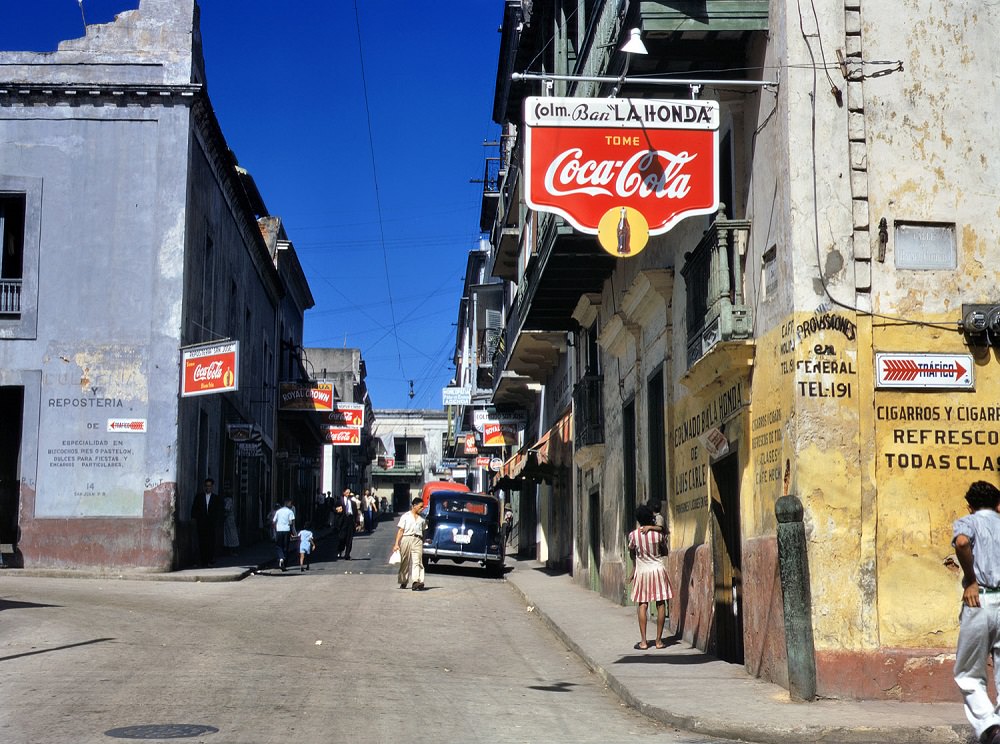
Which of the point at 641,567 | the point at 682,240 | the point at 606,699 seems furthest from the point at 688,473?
the point at 606,699

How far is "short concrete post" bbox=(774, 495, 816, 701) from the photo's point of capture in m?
9.54

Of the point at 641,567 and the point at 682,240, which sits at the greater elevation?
the point at 682,240

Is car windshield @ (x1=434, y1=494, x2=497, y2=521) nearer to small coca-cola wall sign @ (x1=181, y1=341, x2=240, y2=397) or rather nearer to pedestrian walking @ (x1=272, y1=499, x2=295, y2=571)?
pedestrian walking @ (x1=272, y1=499, x2=295, y2=571)

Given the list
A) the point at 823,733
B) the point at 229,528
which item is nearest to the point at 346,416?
the point at 229,528

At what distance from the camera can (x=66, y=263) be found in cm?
2319

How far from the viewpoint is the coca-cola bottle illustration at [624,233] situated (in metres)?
11.1

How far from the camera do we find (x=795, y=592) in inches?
379

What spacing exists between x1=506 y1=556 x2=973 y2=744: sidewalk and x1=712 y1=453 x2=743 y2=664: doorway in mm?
285

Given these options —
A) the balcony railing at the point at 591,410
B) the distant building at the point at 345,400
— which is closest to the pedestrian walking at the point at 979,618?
the balcony railing at the point at 591,410

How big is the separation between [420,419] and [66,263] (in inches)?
2938

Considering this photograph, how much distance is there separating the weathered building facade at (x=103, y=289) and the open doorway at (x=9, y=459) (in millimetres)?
40

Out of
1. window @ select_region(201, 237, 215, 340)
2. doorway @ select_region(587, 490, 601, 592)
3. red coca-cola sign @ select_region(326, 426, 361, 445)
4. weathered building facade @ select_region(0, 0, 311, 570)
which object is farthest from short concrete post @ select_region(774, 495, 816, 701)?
red coca-cola sign @ select_region(326, 426, 361, 445)

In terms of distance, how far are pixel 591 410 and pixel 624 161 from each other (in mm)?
10255

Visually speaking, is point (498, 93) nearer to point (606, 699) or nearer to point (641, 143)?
point (641, 143)
